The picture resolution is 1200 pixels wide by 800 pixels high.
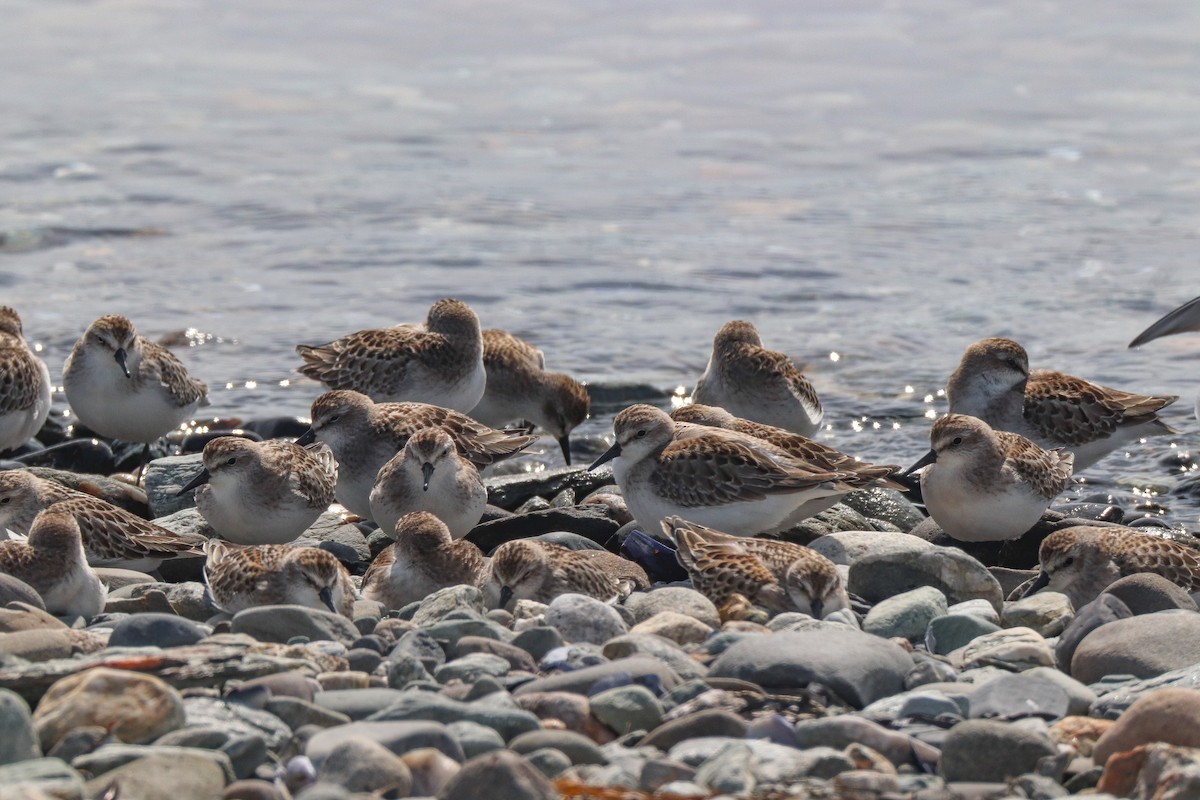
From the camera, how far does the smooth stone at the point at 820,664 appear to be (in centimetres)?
639

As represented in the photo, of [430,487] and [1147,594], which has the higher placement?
[430,487]

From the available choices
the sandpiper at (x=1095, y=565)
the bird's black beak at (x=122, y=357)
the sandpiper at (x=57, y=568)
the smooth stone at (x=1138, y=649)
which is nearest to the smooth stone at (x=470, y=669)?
the sandpiper at (x=57, y=568)

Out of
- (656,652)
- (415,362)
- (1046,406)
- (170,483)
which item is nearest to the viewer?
(656,652)

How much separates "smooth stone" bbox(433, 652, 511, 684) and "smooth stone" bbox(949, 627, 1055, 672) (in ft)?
6.79

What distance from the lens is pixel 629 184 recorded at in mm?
22656

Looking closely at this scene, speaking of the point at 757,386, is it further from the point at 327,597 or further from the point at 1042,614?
the point at 327,597

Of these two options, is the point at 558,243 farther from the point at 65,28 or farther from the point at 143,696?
the point at 65,28

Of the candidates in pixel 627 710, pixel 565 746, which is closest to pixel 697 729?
pixel 627 710

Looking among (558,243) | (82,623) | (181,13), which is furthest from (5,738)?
(181,13)

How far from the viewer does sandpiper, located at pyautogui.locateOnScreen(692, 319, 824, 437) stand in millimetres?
11969

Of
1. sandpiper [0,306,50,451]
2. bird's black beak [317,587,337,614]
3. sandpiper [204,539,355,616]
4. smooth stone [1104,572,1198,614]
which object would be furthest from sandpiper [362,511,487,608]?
sandpiper [0,306,50,451]

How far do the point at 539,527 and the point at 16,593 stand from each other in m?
3.26

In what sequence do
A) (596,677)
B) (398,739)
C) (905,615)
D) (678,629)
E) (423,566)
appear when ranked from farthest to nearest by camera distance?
(423,566)
(905,615)
(678,629)
(596,677)
(398,739)

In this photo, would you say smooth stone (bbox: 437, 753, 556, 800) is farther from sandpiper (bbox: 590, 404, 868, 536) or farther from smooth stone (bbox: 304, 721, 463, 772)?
sandpiper (bbox: 590, 404, 868, 536)
